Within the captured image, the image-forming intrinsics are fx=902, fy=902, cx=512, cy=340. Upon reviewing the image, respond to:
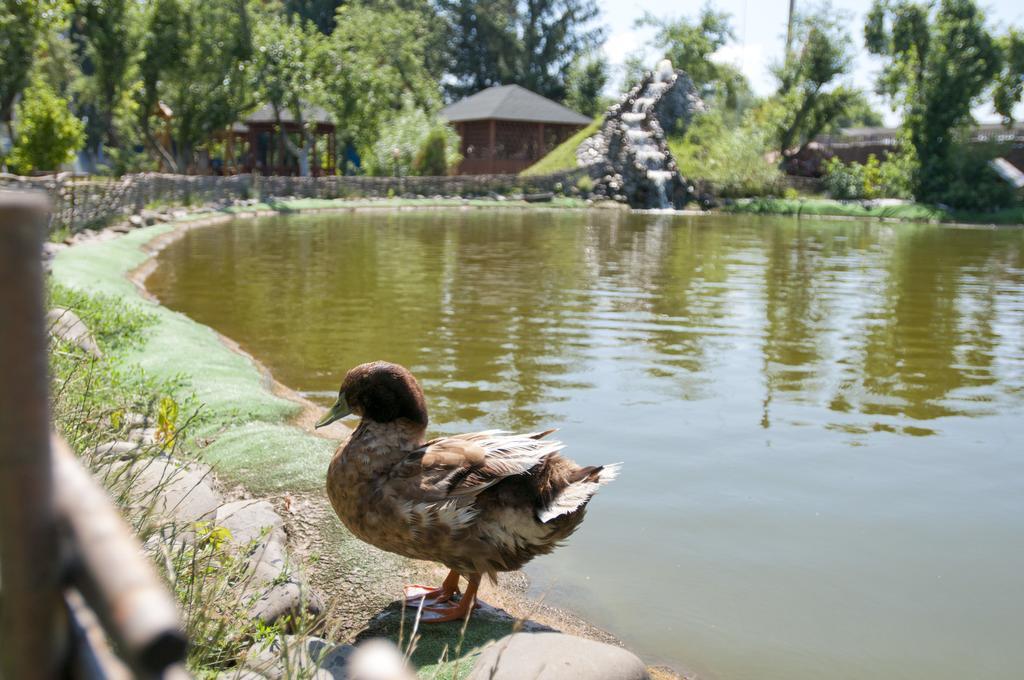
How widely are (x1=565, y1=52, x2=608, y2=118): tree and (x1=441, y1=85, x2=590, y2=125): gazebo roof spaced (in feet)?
24.7

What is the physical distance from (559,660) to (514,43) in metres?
66.7

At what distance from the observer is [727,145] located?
160ft

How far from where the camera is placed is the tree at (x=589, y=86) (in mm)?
62438

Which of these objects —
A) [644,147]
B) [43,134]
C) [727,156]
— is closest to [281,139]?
[43,134]

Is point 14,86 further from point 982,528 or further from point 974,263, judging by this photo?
point 982,528

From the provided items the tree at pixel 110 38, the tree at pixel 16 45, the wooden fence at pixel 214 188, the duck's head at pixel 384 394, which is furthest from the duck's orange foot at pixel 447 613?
the tree at pixel 110 38

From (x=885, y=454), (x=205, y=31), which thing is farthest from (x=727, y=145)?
(x=885, y=454)

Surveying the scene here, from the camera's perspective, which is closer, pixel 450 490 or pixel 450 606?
pixel 450 490

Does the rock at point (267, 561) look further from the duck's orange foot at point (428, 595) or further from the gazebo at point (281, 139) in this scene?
the gazebo at point (281, 139)

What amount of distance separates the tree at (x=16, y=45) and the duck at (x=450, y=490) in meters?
23.2

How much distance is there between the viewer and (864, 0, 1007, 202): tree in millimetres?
42531

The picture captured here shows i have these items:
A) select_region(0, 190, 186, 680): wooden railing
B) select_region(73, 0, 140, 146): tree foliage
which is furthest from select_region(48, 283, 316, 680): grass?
select_region(73, 0, 140, 146): tree foliage

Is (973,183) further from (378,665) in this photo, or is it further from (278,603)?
(378,665)

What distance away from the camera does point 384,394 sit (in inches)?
171
